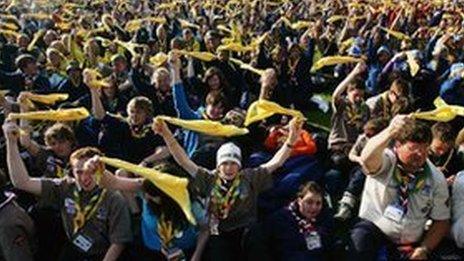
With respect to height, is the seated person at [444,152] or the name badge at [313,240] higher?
the seated person at [444,152]

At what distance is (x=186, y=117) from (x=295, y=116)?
1868 millimetres

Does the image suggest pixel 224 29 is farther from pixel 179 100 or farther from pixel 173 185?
pixel 173 185

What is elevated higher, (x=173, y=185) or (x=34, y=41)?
(x=173, y=185)

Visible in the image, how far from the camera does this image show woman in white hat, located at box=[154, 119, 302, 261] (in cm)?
590

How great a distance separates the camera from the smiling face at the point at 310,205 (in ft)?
18.6

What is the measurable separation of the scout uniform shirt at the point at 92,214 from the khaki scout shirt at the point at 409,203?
1971mm

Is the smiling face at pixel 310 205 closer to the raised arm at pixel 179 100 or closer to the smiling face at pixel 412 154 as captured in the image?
the smiling face at pixel 412 154

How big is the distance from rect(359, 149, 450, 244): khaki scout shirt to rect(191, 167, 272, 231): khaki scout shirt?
97cm

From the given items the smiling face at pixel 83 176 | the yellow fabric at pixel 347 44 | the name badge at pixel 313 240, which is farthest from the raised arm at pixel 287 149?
the yellow fabric at pixel 347 44

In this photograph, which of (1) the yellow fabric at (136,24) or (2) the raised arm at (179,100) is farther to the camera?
(1) the yellow fabric at (136,24)

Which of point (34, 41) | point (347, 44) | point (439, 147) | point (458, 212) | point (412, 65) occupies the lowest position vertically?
point (347, 44)

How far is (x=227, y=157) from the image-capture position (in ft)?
19.4

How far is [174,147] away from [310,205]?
4.00 ft

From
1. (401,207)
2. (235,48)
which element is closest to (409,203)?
(401,207)
